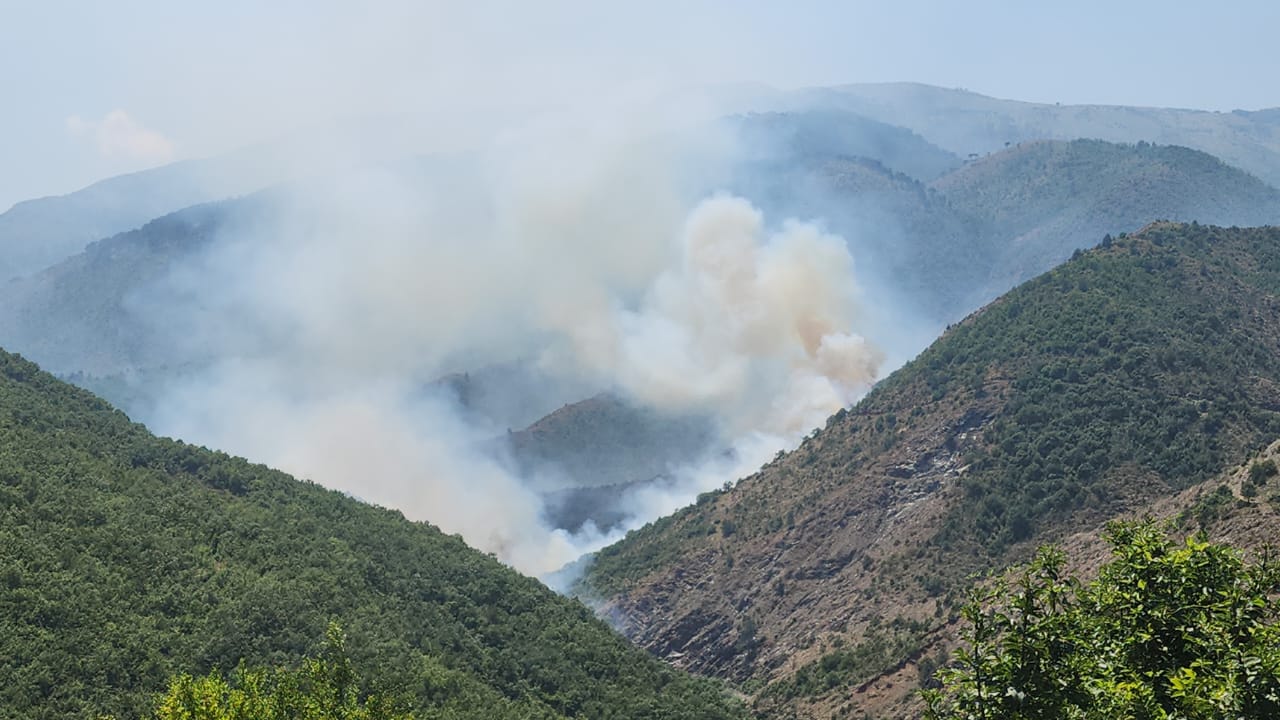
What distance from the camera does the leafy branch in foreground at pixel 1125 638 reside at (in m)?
26.0

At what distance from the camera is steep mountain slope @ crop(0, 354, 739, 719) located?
69312mm

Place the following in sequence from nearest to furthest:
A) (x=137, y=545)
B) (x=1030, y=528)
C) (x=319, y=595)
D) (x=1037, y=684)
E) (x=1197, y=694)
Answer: (x=1197, y=694)
(x=1037, y=684)
(x=137, y=545)
(x=319, y=595)
(x=1030, y=528)

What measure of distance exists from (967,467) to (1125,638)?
339 ft

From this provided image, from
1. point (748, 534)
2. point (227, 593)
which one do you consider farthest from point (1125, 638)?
point (748, 534)

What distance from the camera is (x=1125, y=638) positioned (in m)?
29.1

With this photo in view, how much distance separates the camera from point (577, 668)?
98.9 m

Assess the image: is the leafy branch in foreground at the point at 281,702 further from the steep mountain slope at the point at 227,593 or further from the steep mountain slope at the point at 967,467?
the steep mountain slope at the point at 967,467

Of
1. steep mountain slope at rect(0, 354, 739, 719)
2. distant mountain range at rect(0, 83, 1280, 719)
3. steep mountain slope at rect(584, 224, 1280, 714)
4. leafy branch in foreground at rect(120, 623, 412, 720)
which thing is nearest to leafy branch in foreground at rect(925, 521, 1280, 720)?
leafy branch in foreground at rect(120, 623, 412, 720)

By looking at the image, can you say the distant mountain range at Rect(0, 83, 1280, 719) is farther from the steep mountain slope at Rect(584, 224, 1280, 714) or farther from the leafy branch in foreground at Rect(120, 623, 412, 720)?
the leafy branch in foreground at Rect(120, 623, 412, 720)

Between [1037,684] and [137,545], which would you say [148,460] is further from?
[1037,684]

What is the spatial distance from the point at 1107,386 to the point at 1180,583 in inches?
4234

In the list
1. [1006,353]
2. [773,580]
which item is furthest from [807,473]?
[1006,353]

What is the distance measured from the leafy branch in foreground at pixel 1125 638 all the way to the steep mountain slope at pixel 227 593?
51.9 meters

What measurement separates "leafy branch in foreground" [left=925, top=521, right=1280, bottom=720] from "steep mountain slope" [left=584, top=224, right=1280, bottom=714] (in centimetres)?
7616
